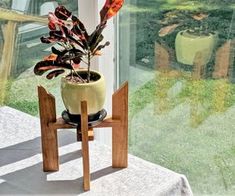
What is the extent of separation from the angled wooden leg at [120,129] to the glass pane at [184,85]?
1.40 feet

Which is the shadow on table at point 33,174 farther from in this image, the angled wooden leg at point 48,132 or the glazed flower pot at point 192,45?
the glazed flower pot at point 192,45

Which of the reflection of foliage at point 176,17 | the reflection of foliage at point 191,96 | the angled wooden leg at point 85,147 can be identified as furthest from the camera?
the reflection of foliage at point 191,96

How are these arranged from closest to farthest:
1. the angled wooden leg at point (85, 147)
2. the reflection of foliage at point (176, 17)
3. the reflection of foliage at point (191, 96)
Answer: the angled wooden leg at point (85, 147)
the reflection of foliage at point (176, 17)
the reflection of foliage at point (191, 96)

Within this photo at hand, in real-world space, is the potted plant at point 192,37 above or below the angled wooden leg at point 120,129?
above

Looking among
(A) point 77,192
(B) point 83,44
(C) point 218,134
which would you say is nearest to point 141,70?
(C) point 218,134

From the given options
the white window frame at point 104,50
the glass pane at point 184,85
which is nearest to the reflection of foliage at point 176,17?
the glass pane at point 184,85

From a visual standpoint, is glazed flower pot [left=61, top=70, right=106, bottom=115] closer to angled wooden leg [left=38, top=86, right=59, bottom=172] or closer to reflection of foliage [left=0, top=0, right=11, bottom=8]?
angled wooden leg [left=38, top=86, right=59, bottom=172]

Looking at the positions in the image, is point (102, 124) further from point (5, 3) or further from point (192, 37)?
point (5, 3)

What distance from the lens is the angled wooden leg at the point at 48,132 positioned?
49.8 inches

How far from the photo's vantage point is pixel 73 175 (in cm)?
131

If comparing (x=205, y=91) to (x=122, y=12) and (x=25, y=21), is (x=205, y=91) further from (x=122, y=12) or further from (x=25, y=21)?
(x=25, y=21)

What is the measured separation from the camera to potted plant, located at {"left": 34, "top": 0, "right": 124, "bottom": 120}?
1226 mm

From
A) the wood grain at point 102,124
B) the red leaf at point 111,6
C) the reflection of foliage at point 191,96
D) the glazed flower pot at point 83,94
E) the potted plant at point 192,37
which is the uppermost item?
the red leaf at point 111,6

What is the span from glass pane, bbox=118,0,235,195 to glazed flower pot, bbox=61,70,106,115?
1.38ft
